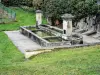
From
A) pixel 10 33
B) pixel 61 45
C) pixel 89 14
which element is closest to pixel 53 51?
pixel 61 45

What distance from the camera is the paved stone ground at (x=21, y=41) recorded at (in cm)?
2416

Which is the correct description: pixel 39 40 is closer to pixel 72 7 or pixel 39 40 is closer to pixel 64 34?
pixel 64 34

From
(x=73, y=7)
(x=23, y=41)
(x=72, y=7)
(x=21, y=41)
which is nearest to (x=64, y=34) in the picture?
(x=23, y=41)

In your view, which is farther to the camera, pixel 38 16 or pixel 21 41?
pixel 38 16

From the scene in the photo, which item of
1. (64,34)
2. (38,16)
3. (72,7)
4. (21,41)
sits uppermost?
(72,7)

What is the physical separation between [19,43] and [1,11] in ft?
56.6

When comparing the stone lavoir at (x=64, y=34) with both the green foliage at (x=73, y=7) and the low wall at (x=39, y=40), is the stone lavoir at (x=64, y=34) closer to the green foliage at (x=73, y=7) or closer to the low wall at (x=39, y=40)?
the low wall at (x=39, y=40)

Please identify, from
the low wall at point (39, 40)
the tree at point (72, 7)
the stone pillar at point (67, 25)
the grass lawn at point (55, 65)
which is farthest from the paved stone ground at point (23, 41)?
the grass lawn at point (55, 65)

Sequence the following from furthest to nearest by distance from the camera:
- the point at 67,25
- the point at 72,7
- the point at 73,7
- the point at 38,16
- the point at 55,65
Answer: the point at 38,16
the point at 72,7
the point at 73,7
the point at 67,25
the point at 55,65

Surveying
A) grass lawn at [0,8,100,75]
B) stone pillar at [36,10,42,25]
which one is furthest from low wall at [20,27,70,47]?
stone pillar at [36,10,42,25]

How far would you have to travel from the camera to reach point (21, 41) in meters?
27.8

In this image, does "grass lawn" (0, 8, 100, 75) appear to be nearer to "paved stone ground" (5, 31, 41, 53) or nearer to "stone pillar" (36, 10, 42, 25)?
"paved stone ground" (5, 31, 41, 53)

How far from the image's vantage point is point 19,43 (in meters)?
26.7

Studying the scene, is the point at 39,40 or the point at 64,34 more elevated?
the point at 64,34
